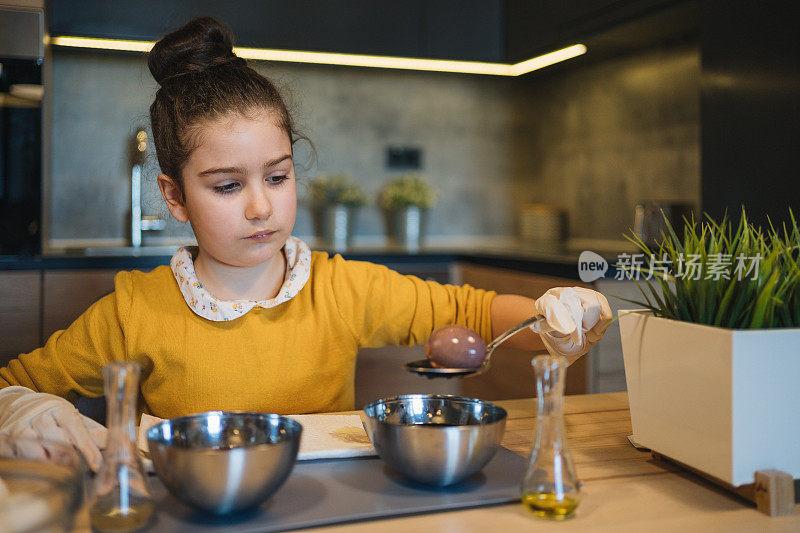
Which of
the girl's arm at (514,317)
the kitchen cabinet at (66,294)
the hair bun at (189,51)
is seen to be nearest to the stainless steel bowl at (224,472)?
the girl's arm at (514,317)

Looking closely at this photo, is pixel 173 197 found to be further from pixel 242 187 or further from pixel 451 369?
pixel 451 369

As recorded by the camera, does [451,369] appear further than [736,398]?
Yes

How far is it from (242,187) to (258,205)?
49 millimetres

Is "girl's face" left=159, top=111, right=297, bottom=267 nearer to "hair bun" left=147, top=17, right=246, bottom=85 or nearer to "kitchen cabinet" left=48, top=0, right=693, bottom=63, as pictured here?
"hair bun" left=147, top=17, right=246, bottom=85

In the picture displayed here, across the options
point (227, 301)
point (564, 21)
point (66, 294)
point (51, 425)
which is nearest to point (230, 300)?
point (227, 301)

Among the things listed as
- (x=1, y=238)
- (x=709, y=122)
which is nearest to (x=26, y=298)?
(x=1, y=238)

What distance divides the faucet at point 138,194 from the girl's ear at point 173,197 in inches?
65.3

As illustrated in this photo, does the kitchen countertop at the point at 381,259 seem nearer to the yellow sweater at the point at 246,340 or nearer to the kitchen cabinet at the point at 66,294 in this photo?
the kitchen cabinet at the point at 66,294

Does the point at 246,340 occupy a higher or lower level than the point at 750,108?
lower

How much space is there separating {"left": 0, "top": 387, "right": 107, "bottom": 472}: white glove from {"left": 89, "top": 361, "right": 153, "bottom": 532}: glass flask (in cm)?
17

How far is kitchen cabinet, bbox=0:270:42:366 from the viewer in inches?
85.7

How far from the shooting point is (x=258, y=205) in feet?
3.57

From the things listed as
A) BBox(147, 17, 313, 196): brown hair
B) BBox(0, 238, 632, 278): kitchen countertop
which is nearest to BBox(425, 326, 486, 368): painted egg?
BBox(147, 17, 313, 196): brown hair

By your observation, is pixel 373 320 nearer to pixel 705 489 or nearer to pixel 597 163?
pixel 705 489
